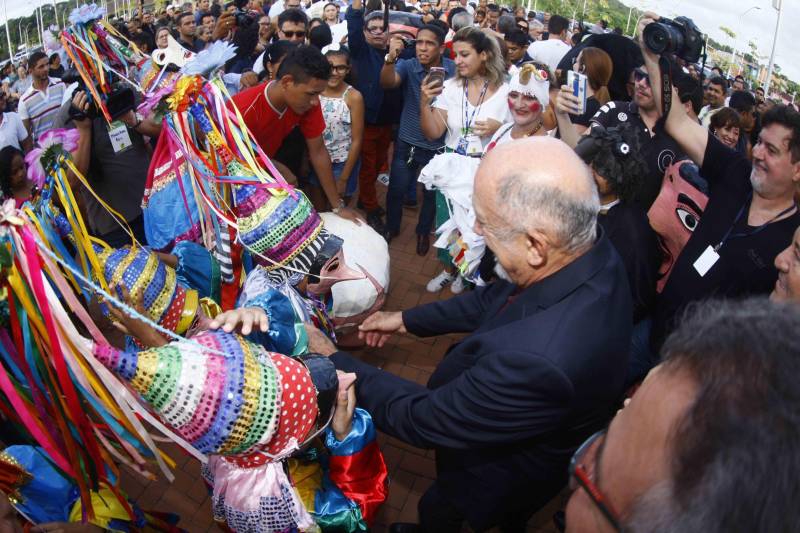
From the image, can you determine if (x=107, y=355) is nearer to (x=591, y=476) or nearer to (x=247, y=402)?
(x=247, y=402)

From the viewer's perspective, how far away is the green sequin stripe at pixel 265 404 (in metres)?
1.60

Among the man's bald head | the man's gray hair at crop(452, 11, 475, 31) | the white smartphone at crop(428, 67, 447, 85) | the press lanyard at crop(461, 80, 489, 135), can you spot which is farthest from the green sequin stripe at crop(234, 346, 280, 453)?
the man's gray hair at crop(452, 11, 475, 31)

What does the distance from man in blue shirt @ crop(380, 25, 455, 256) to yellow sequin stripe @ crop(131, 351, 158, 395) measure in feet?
12.3

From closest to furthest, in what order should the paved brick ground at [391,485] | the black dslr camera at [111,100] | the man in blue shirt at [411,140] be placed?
the paved brick ground at [391,485] → the black dslr camera at [111,100] → the man in blue shirt at [411,140]

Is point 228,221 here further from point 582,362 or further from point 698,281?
point 698,281

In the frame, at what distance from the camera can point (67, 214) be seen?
6.75 feet

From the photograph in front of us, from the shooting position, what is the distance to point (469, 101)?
459cm

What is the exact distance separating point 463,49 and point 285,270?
2730 mm

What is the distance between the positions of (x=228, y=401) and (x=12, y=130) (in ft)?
17.2

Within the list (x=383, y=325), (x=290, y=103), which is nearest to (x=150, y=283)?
(x=383, y=325)

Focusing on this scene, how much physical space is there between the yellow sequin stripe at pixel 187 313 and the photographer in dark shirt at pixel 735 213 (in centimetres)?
199

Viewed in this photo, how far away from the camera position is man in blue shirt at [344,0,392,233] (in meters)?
5.48

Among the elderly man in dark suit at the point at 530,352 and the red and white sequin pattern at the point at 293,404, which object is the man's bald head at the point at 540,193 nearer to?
the elderly man in dark suit at the point at 530,352

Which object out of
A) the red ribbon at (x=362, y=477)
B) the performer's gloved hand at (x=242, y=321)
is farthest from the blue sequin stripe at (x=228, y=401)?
the red ribbon at (x=362, y=477)
